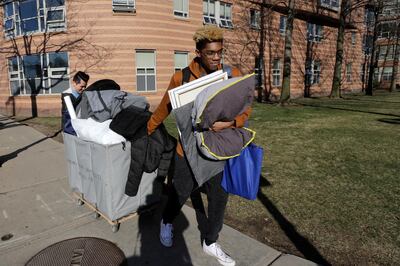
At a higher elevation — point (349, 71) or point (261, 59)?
point (261, 59)

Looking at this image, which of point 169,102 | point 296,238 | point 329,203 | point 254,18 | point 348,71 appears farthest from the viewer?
point 348,71

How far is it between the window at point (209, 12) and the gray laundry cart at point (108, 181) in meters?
15.6

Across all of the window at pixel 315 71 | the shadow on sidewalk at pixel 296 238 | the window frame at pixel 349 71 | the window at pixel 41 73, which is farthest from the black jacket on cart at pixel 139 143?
the window frame at pixel 349 71

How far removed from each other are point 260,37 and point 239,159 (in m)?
19.7

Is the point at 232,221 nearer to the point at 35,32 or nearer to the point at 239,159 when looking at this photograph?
the point at 239,159

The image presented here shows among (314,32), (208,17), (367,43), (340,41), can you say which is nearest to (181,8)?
(208,17)

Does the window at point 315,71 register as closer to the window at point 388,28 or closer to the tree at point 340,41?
the tree at point 340,41

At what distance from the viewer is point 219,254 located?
2686mm

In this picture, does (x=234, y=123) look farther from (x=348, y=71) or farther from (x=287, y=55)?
(x=348, y=71)

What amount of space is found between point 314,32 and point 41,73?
21.5m

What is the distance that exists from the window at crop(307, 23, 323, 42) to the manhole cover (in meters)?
25.5

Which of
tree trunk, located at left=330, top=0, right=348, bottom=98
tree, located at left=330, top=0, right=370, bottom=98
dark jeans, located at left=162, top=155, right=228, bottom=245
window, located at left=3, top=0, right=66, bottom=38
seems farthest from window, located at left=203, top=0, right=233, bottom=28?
dark jeans, located at left=162, top=155, right=228, bottom=245

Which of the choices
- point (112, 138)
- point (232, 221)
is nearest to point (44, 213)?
point (112, 138)

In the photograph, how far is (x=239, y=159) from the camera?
2.40m
